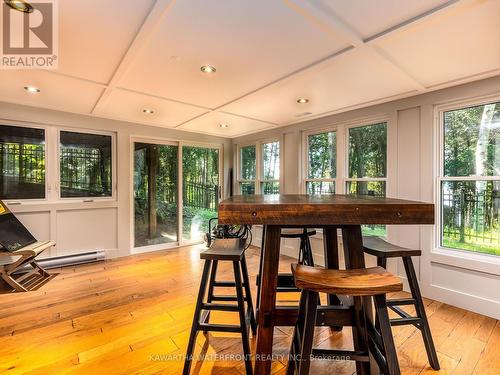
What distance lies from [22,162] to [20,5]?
276 centimetres

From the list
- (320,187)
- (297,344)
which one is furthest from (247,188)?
(297,344)

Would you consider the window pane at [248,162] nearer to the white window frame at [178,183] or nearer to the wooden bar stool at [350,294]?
the white window frame at [178,183]

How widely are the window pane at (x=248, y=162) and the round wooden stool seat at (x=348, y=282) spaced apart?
12.8 ft

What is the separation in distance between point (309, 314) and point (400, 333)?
149 centimetres

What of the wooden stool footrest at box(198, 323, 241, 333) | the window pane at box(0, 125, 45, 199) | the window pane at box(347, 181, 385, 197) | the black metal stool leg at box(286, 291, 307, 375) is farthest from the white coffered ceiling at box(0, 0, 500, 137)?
the wooden stool footrest at box(198, 323, 241, 333)

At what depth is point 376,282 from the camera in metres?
1.05

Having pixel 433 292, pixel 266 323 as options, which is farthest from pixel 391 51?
pixel 433 292

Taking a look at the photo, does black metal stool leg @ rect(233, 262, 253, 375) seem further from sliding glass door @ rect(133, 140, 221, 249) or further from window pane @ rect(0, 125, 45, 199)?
window pane @ rect(0, 125, 45, 199)

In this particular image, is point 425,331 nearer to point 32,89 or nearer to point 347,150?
point 347,150

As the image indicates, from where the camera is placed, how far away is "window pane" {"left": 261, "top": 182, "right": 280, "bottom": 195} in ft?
15.0

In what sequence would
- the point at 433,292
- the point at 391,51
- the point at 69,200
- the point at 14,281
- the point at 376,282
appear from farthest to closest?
the point at 69,200, the point at 14,281, the point at 433,292, the point at 391,51, the point at 376,282

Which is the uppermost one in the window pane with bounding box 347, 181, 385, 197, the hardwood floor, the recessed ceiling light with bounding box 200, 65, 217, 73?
the recessed ceiling light with bounding box 200, 65, 217, 73

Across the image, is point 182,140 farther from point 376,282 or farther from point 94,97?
point 376,282

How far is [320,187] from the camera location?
3.87 metres
